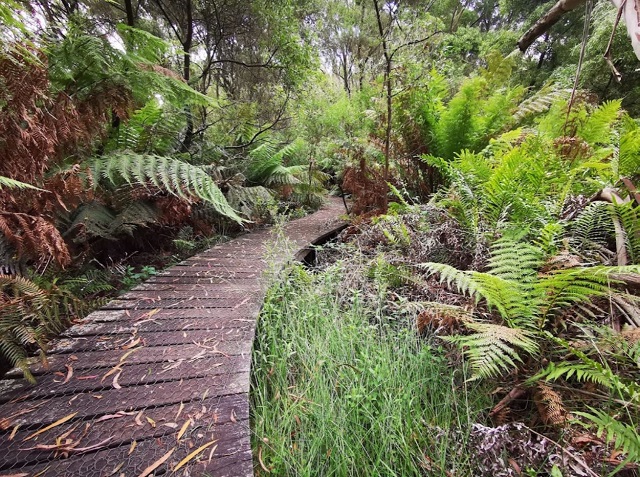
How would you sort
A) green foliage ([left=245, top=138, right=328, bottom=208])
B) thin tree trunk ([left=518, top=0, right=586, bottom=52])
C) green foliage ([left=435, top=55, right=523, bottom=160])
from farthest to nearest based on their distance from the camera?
green foliage ([left=245, top=138, right=328, bottom=208]) → green foliage ([left=435, top=55, right=523, bottom=160]) → thin tree trunk ([left=518, top=0, right=586, bottom=52])

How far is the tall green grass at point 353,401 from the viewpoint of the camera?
3.26 ft

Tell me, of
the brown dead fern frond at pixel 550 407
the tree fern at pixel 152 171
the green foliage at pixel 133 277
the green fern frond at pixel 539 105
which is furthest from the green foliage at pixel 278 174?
the brown dead fern frond at pixel 550 407

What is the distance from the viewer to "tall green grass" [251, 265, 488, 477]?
995 mm

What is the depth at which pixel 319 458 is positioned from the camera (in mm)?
1026

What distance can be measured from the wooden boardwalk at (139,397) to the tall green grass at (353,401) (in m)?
0.17

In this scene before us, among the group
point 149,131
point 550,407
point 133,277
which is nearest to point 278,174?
point 149,131

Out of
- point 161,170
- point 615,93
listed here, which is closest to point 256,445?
point 161,170

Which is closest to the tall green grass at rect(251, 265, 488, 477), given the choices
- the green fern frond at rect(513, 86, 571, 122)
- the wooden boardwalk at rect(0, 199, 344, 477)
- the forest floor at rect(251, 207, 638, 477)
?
the forest floor at rect(251, 207, 638, 477)

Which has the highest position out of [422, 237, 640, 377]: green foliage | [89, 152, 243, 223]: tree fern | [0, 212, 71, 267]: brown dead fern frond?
[89, 152, 243, 223]: tree fern

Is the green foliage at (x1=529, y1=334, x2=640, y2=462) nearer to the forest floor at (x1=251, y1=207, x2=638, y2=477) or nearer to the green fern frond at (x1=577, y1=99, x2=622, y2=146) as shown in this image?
the forest floor at (x1=251, y1=207, x2=638, y2=477)

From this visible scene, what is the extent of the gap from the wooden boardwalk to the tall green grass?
0.17 m

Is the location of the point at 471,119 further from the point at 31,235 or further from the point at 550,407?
the point at 31,235

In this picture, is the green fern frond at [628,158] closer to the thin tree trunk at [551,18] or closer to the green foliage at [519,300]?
the thin tree trunk at [551,18]

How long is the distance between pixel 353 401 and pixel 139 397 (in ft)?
2.55
